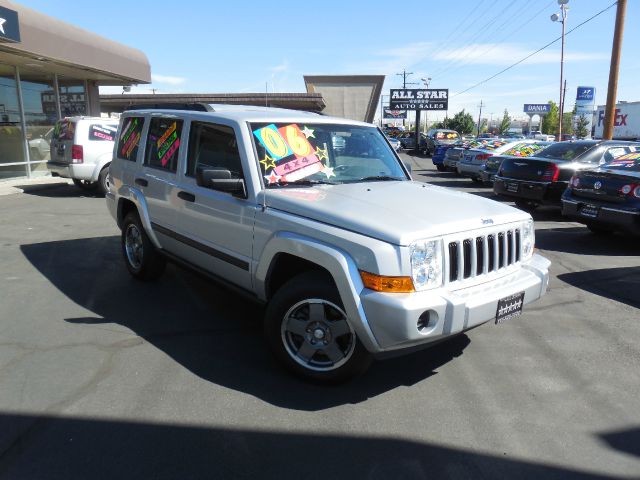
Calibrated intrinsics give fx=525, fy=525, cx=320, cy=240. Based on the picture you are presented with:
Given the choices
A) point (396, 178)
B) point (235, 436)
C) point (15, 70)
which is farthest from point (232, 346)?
point (15, 70)

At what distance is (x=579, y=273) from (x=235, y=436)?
17.4 feet

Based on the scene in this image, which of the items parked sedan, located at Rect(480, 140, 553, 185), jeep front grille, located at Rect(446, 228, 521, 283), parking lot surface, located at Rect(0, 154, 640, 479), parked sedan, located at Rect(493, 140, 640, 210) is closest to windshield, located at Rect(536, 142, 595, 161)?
parked sedan, located at Rect(493, 140, 640, 210)

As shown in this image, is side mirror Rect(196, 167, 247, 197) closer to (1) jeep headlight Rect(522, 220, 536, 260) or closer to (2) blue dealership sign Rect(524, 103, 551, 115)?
(1) jeep headlight Rect(522, 220, 536, 260)

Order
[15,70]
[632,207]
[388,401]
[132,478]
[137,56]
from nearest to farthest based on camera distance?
[132,478], [388,401], [632,207], [15,70], [137,56]

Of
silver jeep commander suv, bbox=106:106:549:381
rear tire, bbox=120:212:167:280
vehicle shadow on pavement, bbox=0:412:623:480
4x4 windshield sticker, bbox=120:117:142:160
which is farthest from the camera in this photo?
4x4 windshield sticker, bbox=120:117:142:160

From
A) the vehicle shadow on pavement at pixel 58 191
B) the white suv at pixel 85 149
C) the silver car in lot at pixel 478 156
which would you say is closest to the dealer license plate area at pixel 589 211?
the silver car in lot at pixel 478 156

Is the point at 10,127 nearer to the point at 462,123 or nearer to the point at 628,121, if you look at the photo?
the point at 628,121

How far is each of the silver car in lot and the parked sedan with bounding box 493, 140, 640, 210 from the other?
18.2ft

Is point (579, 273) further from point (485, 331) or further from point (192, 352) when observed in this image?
point (192, 352)

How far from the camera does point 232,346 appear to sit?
4.31 m

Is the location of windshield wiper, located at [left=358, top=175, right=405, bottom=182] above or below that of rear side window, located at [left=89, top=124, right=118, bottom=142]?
below

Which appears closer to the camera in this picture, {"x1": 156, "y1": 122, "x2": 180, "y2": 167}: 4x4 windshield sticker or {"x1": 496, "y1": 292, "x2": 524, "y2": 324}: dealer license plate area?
{"x1": 496, "y1": 292, "x2": 524, "y2": 324}: dealer license plate area

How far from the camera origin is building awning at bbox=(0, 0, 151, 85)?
12992mm

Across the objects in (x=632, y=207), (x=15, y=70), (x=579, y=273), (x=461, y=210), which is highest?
(x=15, y=70)
